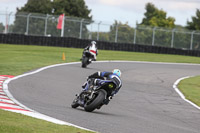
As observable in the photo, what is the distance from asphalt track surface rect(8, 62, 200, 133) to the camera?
9414mm

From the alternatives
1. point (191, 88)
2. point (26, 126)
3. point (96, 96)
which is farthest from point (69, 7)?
point (26, 126)

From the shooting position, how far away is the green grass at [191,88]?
16.0m

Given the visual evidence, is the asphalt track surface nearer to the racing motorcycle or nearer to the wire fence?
the racing motorcycle

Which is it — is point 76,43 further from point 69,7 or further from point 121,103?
point 69,7

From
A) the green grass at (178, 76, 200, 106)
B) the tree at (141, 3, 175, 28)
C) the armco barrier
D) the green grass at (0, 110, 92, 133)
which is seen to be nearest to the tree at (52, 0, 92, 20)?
the tree at (141, 3, 175, 28)

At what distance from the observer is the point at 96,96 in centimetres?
1086

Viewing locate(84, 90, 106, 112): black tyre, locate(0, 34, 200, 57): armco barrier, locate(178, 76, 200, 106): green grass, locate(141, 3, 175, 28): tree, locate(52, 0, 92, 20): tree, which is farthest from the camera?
locate(141, 3, 175, 28): tree

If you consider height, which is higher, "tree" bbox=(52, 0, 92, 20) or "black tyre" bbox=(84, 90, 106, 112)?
"tree" bbox=(52, 0, 92, 20)

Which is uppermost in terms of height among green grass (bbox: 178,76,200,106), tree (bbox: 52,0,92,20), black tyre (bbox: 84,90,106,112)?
tree (bbox: 52,0,92,20)

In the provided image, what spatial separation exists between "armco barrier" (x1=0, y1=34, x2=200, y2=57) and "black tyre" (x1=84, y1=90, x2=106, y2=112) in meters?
26.7

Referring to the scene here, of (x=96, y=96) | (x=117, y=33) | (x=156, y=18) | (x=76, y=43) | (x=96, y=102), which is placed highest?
(x=156, y=18)

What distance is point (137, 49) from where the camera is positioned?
39031 mm

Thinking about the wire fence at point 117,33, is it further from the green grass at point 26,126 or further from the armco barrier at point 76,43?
the green grass at point 26,126

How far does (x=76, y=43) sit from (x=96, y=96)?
27.5 metres
